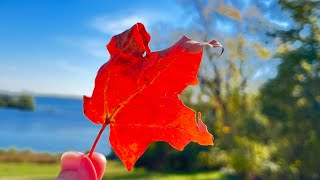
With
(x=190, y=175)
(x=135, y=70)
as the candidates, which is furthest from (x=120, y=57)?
(x=190, y=175)

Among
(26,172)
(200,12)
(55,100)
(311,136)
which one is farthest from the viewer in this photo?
(55,100)

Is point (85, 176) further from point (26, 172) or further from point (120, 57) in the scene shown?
point (26, 172)

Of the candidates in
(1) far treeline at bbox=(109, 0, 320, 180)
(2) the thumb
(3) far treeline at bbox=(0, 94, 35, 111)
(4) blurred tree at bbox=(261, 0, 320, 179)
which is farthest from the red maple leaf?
(3) far treeline at bbox=(0, 94, 35, 111)

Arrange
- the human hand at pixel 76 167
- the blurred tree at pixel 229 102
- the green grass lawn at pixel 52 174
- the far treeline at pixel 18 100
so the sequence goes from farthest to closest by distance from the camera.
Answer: the far treeline at pixel 18 100 → the green grass lawn at pixel 52 174 → the blurred tree at pixel 229 102 → the human hand at pixel 76 167

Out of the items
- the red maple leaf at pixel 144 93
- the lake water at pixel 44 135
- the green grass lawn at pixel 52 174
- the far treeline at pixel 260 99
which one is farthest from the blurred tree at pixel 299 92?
the red maple leaf at pixel 144 93

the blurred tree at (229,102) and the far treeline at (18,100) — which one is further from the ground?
the blurred tree at (229,102)

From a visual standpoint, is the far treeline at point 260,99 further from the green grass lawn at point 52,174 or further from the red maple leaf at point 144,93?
the red maple leaf at point 144,93

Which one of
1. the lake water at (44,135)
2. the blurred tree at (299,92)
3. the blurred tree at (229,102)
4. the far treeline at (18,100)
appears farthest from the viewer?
the far treeline at (18,100)
